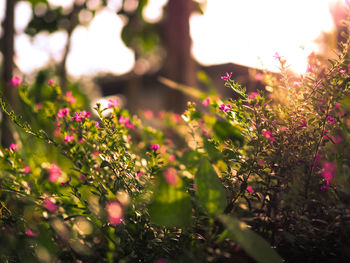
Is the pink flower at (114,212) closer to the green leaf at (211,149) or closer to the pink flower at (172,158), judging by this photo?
the green leaf at (211,149)

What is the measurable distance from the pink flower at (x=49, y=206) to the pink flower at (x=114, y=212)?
218 millimetres

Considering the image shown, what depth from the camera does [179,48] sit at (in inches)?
178

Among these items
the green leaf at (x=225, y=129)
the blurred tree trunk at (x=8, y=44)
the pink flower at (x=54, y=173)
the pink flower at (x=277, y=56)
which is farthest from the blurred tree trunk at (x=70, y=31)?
the pink flower at (x=277, y=56)

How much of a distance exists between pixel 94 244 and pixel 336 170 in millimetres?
748

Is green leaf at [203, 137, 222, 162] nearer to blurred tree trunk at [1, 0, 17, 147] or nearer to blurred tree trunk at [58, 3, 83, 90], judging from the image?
blurred tree trunk at [1, 0, 17, 147]

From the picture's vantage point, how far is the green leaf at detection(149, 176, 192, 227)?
72 centimetres

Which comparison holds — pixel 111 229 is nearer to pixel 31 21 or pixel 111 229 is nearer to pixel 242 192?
pixel 242 192

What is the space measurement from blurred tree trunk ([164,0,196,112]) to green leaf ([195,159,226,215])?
355cm

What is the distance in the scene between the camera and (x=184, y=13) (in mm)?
4430

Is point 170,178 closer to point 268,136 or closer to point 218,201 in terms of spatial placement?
point 218,201

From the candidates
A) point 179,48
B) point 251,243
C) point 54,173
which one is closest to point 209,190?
point 251,243

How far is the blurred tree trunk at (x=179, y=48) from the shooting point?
4.39 meters

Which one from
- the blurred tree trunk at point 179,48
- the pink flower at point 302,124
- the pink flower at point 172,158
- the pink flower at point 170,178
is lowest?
the pink flower at point 170,178

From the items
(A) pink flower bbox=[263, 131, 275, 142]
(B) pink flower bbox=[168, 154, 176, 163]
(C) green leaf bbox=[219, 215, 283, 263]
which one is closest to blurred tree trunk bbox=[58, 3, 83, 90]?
(B) pink flower bbox=[168, 154, 176, 163]
